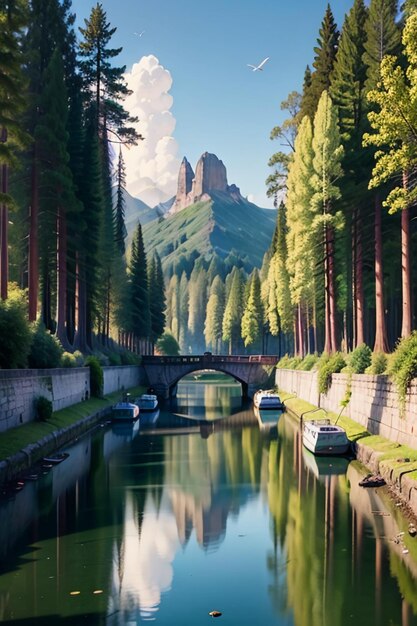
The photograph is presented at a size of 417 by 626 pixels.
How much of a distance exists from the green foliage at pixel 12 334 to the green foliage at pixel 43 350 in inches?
257

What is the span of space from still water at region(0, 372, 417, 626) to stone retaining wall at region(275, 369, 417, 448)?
272 centimetres

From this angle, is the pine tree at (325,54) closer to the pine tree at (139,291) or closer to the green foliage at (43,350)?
the green foliage at (43,350)

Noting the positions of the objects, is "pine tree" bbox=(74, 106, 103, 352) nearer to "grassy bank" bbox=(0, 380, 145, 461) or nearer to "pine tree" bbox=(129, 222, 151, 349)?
"grassy bank" bbox=(0, 380, 145, 461)

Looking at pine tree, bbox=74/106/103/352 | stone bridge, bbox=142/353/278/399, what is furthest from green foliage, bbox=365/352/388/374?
stone bridge, bbox=142/353/278/399

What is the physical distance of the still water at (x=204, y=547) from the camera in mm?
16031

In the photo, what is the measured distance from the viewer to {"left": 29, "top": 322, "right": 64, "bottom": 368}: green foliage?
42.5 m

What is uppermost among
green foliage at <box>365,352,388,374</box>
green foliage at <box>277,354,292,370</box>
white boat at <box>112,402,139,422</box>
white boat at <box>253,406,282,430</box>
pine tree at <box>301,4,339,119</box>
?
pine tree at <box>301,4,339,119</box>

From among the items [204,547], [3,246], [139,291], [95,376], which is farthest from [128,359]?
[204,547]

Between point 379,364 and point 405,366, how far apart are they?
9.53 m

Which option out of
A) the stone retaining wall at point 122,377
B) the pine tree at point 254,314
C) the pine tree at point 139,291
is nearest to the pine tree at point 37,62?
the stone retaining wall at point 122,377

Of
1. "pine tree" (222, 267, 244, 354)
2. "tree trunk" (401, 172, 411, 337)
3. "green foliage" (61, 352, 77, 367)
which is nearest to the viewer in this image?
"tree trunk" (401, 172, 411, 337)

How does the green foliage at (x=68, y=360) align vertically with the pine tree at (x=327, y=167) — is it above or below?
below

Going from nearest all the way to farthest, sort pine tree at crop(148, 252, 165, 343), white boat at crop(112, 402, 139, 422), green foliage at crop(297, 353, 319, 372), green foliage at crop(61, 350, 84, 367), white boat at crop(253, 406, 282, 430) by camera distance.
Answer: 1. green foliage at crop(61, 350, 84, 367)
2. white boat at crop(253, 406, 282, 430)
3. white boat at crop(112, 402, 139, 422)
4. green foliage at crop(297, 353, 319, 372)
5. pine tree at crop(148, 252, 165, 343)

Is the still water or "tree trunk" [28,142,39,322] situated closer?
the still water
